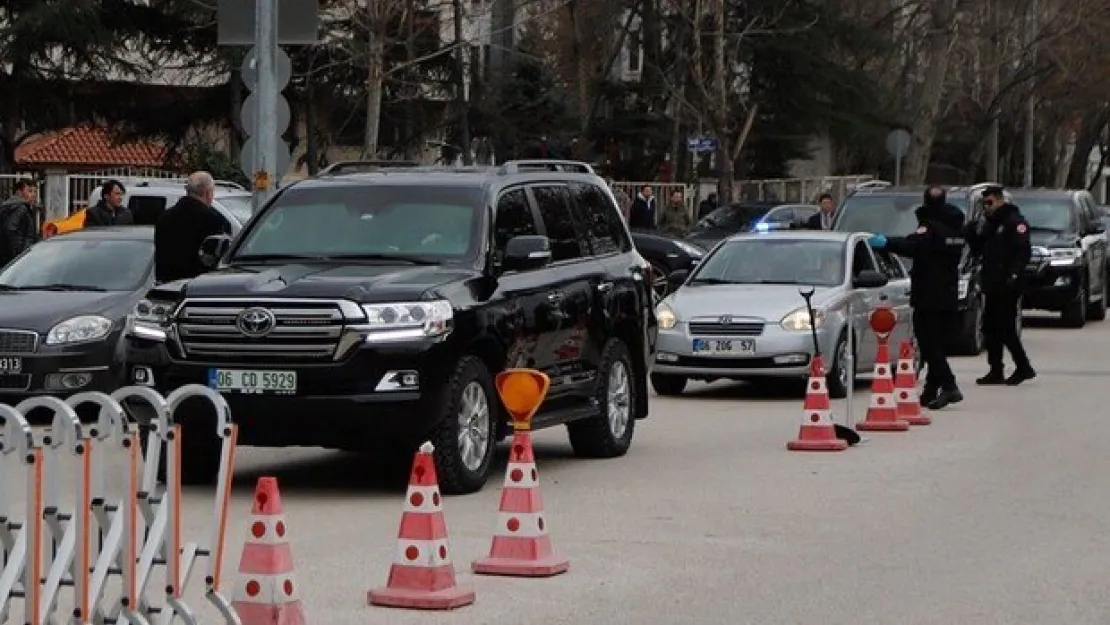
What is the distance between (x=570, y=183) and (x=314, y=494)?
3410mm

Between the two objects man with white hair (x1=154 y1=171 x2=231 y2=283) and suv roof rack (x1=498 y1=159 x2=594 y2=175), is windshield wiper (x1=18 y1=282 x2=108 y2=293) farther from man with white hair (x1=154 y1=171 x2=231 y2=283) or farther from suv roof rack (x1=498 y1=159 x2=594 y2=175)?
suv roof rack (x1=498 y1=159 x2=594 y2=175)

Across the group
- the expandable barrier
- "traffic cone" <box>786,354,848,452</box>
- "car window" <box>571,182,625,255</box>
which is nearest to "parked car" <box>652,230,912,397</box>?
"traffic cone" <box>786,354,848,452</box>

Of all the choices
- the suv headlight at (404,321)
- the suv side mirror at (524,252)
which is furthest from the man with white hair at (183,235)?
the suv headlight at (404,321)

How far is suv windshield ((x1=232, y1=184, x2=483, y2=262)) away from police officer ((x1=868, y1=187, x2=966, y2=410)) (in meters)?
5.90

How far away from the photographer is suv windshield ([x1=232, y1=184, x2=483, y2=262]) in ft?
45.9

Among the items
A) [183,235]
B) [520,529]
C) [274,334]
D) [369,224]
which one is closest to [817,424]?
[369,224]

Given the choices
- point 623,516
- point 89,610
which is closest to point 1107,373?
point 623,516

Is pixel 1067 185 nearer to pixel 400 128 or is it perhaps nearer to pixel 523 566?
pixel 400 128

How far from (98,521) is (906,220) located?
20.6 meters

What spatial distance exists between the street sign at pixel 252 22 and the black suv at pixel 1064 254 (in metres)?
12.3

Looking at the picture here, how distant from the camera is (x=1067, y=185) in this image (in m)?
87.4

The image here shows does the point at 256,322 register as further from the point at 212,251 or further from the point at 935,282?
the point at 935,282

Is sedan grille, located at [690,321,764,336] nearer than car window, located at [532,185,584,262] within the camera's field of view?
No

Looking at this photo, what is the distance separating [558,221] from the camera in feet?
49.9
